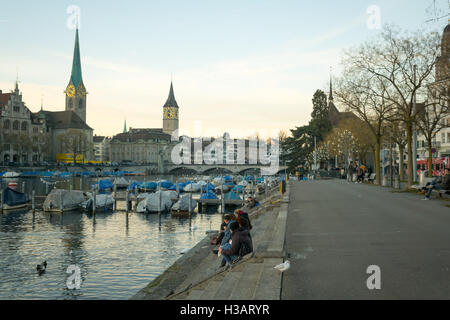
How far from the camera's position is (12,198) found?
145 ft

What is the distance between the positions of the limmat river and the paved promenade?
693 centimetres

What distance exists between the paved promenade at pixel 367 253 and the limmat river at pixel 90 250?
693 cm

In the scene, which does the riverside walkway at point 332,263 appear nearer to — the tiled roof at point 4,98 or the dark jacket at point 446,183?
the dark jacket at point 446,183

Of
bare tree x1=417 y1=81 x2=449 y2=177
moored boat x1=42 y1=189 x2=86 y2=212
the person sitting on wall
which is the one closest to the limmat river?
moored boat x1=42 y1=189 x2=86 y2=212

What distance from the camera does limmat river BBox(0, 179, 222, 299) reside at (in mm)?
16625

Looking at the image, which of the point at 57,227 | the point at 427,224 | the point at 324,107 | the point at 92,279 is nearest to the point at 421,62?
the point at 427,224

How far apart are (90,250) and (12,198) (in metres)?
23.8

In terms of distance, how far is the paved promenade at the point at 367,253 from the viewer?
25.5 ft

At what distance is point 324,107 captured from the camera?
9788 cm

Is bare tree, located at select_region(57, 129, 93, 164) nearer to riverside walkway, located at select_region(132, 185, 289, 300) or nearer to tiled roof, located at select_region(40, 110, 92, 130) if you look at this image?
tiled roof, located at select_region(40, 110, 92, 130)

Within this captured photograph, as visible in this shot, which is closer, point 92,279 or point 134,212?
point 92,279
